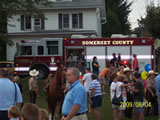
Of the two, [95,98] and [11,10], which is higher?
[11,10]

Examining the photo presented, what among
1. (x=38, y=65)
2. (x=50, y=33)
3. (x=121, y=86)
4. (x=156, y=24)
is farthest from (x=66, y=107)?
(x=50, y=33)

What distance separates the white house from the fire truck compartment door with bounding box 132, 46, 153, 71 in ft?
37.9

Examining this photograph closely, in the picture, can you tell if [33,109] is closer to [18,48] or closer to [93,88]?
[93,88]

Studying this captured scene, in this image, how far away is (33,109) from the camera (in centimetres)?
496

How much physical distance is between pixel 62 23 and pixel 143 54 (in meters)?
14.5

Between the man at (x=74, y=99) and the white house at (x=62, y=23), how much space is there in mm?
30891

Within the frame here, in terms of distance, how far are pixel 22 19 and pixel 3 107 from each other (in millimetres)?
31993

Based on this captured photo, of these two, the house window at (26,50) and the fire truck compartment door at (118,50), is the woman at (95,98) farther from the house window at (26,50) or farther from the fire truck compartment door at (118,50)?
the house window at (26,50)

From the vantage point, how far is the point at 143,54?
26203 mm

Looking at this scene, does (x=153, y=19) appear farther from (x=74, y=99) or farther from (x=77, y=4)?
(x=74, y=99)

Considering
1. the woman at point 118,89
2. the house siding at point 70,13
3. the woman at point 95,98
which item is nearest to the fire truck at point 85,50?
the house siding at point 70,13

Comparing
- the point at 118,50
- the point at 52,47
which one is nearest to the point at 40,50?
the point at 52,47

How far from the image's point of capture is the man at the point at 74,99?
648 centimetres

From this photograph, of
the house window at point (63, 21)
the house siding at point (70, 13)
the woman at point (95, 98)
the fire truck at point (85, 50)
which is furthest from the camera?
the house window at point (63, 21)
